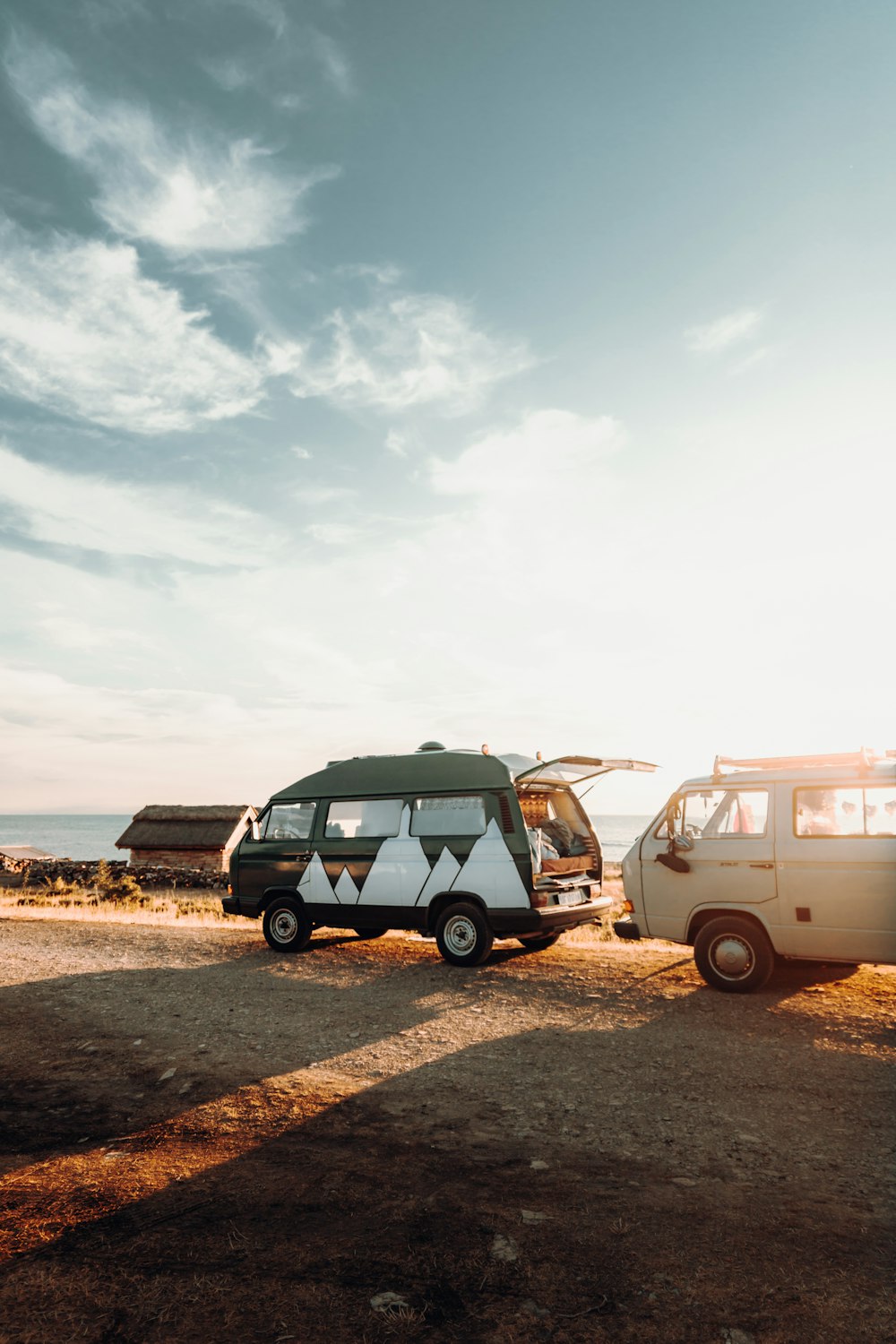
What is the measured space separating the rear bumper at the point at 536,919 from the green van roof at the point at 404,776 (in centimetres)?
159

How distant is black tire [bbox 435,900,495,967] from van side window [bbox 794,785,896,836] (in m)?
4.13

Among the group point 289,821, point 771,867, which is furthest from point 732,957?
point 289,821

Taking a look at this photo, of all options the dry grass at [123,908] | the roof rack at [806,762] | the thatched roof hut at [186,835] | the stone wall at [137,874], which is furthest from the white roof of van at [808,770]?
the thatched roof hut at [186,835]

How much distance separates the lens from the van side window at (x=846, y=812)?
8.05m

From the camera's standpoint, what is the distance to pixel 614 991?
9227 mm

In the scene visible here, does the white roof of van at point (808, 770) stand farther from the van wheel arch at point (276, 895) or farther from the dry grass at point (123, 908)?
the dry grass at point (123, 908)

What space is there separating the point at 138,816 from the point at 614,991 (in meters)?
38.3

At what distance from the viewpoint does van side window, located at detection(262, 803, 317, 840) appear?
12.3 m

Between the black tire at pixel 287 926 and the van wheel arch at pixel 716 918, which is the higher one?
the van wheel arch at pixel 716 918

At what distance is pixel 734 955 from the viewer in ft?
29.2

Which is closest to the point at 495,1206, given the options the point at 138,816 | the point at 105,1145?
the point at 105,1145

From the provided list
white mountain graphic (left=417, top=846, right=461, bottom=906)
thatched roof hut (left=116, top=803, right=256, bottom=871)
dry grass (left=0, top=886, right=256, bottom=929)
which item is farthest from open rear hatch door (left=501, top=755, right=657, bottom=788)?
thatched roof hut (left=116, top=803, right=256, bottom=871)

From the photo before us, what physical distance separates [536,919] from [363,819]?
3.01 meters

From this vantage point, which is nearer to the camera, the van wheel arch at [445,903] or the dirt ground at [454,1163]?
the dirt ground at [454,1163]
